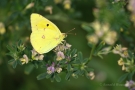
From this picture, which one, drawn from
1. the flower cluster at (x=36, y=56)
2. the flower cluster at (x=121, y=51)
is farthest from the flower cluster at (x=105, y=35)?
the flower cluster at (x=36, y=56)

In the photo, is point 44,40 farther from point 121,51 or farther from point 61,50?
point 121,51

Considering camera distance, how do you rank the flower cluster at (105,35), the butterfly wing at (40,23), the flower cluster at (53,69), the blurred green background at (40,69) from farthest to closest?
the blurred green background at (40,69)
the flower cluster at (105,35)
the butterfly wing at (40,23)
the flower cluster at (53,69)

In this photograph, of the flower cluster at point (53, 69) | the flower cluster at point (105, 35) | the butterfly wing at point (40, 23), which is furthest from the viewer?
the flower cluster at point (105, 35)

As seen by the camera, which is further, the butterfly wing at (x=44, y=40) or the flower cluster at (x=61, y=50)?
the butterfly wing at (x=44, y=40)

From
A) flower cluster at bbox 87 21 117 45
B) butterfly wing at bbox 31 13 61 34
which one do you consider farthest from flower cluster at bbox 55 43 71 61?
flower cluster at bbox 87 21 117 45

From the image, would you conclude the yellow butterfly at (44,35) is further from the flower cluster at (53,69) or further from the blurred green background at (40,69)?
the blurred green background at (40,69)

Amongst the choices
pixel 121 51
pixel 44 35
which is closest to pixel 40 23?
pixel 44 35

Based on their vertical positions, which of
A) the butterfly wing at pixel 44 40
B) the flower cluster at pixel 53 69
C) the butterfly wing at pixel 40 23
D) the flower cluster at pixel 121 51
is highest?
the butterfly wing at pixel 40 23

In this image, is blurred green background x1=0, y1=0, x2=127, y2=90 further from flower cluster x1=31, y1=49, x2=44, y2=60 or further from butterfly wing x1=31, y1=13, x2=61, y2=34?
flower cluster x1=31, y1=49, x2=44, y2=60
